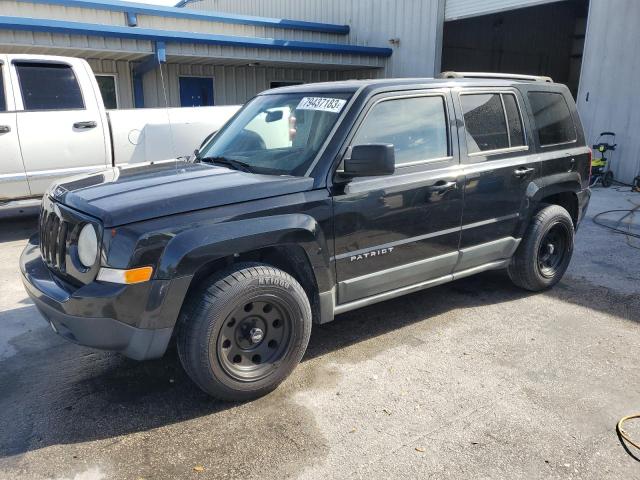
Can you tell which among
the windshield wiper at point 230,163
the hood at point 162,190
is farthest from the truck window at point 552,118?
the windshield wiper at point 230,163

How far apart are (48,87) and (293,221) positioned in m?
5.42

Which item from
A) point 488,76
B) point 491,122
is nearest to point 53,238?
point 491,122

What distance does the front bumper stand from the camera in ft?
9.16

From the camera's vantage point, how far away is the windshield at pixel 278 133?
3584 mm

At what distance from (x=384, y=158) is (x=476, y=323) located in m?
1.92

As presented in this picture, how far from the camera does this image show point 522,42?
21094mm

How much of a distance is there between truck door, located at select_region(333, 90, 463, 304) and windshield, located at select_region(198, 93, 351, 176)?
27 cm

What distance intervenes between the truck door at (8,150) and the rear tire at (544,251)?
5997mm

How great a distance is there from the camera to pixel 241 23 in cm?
1494

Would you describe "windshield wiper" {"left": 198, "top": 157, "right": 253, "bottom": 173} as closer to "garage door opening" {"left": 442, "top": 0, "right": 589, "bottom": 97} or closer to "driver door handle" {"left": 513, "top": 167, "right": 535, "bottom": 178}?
"driver door handle" {"left": 513, "top": 167, "right": 535, "bottom": 178}

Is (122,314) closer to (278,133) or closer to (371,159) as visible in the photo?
(371,159)

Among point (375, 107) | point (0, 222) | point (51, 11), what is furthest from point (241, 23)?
point (375, 107)

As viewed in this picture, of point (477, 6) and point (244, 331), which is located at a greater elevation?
point (477, 6)

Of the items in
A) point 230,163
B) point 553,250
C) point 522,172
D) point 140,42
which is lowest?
point 553,250
